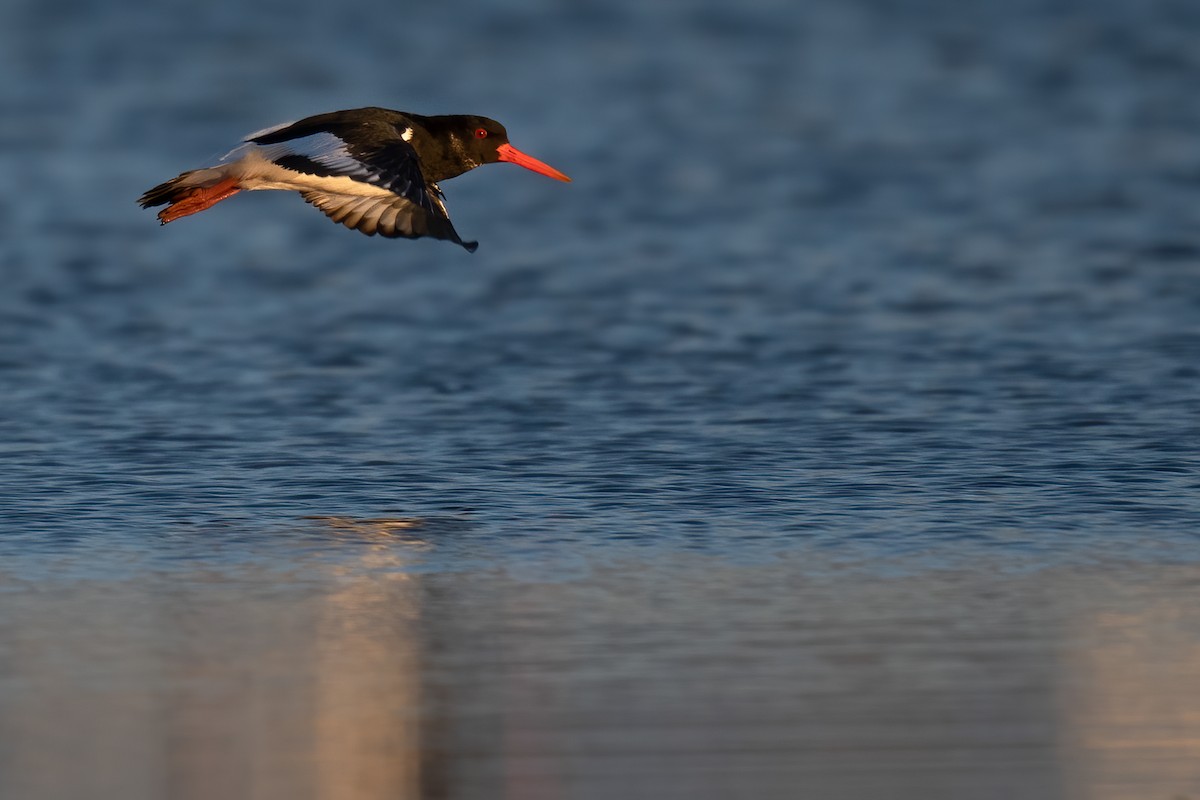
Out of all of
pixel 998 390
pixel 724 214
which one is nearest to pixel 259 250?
pixel 724 214

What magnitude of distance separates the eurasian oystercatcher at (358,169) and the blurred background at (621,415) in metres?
1.29

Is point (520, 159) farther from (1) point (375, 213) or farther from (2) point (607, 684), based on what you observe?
(2) point (607, 684)

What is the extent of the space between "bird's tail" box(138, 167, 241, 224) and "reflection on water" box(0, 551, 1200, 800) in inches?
91.8

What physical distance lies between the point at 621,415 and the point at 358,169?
2.74 metres

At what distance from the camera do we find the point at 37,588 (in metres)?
7.50

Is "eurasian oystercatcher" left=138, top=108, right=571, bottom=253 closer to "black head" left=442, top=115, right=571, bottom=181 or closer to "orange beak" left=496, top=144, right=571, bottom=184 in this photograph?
"black head" left=442, top=115, right=571, bottom=181

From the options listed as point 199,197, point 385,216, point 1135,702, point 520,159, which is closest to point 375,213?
point 385,216

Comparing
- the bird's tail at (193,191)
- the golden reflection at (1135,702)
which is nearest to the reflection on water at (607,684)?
the golden reflection at (1135,702)

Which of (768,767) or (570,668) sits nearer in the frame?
(768,767)

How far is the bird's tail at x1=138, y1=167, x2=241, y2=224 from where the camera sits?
9375 millimetres

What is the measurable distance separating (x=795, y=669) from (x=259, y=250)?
10.5 meters

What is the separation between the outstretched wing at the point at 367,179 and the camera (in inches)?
336

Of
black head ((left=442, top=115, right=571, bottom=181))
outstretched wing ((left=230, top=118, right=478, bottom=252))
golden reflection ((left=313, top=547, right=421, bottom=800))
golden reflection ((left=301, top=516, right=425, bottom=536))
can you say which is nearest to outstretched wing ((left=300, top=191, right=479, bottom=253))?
outstretched wing ((left=230, top=118, right=478, bottom=252))

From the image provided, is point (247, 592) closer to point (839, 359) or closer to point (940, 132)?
point (839, 359)
